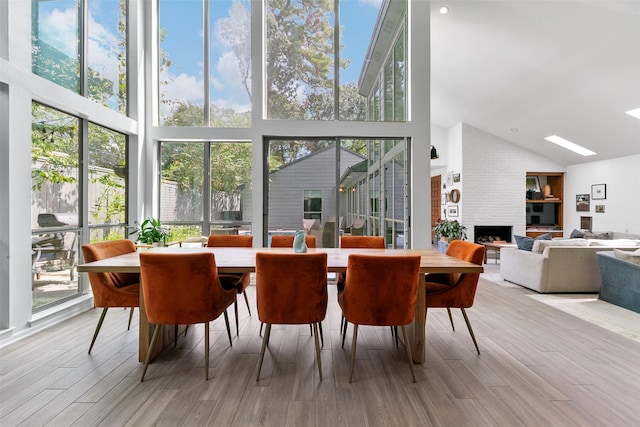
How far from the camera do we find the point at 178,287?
2127mm

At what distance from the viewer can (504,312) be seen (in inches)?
144

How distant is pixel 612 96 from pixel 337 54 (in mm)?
4539

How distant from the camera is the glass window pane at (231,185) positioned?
5016 millimetres

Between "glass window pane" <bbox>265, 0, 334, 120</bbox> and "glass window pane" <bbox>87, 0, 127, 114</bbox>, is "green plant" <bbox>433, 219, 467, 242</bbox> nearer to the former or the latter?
"glass window pane" <bbox>265, 0, 334, 120</bbox>

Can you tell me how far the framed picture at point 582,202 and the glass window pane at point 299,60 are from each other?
714 centimetres

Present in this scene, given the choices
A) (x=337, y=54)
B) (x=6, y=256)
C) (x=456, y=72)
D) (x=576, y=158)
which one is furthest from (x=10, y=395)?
(x=576, y=158)

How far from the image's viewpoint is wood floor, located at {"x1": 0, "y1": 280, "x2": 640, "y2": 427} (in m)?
1.78

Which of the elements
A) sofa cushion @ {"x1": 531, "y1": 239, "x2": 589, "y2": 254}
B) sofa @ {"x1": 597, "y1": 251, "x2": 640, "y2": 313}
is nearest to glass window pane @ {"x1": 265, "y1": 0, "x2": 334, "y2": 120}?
sofa cushion @ {"x1": 531, "y1": 239, "x2": 589, "y2": 254}

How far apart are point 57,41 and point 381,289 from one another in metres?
4.22

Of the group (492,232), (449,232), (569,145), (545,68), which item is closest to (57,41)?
(545,68)

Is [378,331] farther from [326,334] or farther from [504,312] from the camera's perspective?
[504,312]

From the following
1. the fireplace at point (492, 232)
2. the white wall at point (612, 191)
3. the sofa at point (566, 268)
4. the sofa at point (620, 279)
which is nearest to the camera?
the sofa at point (620, 279)

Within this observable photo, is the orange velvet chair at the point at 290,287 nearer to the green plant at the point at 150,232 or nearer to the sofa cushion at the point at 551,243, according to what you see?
the green plant at the point at 150,232

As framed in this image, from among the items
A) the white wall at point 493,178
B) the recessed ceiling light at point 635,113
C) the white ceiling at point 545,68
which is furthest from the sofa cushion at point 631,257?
the white wall at point 493,178
